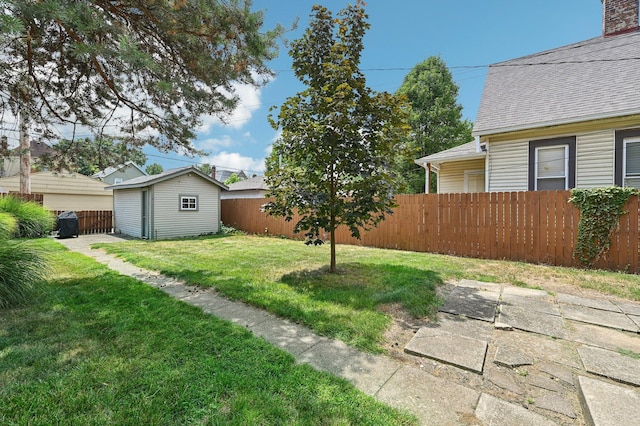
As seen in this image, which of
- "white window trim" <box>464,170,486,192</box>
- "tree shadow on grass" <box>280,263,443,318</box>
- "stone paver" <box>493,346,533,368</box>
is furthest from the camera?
"white window trim" <box>464,170,486,192</box>

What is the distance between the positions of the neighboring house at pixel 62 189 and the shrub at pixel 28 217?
8.74m

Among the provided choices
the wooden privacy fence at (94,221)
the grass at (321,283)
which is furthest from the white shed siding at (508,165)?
the wooden privacy fence at (94,221)

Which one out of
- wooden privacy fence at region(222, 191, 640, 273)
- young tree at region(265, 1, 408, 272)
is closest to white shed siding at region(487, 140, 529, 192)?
wooden privacy fence at region(222, 191, 640, 273)

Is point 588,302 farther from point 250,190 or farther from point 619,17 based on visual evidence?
point 250,190

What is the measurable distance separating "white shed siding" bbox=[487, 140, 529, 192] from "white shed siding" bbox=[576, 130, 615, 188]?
107cm

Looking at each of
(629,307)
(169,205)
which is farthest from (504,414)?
(169,205)

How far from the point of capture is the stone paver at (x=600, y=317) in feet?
9.96

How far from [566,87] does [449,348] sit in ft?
30.5

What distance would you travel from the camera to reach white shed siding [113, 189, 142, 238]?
12.3 metres

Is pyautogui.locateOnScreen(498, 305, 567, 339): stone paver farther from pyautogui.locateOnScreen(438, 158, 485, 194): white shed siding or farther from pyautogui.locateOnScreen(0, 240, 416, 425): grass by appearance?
pyautogui.locateOnScreen(438, 158, 485, 194): white shed siding

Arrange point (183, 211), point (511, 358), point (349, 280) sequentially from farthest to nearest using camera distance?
point (183, 211) → point (349, 280) → point (511, 358)

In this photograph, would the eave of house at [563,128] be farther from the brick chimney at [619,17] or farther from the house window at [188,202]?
the house window at [188,202]

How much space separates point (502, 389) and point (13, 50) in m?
6.87

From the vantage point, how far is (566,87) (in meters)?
8.03
